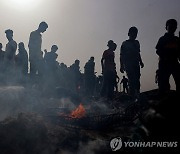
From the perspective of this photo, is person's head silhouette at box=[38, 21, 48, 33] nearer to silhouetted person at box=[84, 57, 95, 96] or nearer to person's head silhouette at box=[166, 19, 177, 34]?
person's head silhouette at box=[166, 19, 177, 34]

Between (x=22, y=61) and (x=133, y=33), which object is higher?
(x=133, y=33)

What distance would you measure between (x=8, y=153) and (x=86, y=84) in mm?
12020

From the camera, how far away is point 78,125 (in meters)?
6.39

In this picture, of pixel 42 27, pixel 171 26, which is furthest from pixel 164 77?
pixel 42 27

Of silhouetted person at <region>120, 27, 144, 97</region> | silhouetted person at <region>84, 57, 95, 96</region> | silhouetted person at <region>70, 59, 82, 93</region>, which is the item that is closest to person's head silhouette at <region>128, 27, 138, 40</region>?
silhouetted person at <region>120, 27, 144, 97</region>

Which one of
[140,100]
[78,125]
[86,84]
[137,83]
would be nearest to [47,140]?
[78,125]

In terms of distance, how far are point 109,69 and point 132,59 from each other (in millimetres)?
1639

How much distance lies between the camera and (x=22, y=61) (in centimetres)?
1212

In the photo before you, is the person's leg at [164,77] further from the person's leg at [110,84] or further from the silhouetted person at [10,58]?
the silhouetted person at [10,58]

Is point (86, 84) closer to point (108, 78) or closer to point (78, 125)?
point (108, 78)

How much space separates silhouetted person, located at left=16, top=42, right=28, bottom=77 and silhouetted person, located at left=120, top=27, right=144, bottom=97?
4593 millimetres

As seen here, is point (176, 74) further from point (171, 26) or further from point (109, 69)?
point (109, 69)

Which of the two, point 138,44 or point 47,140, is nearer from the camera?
point 47,140

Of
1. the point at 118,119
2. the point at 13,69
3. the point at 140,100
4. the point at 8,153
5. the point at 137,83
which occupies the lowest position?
the point at 8,153
